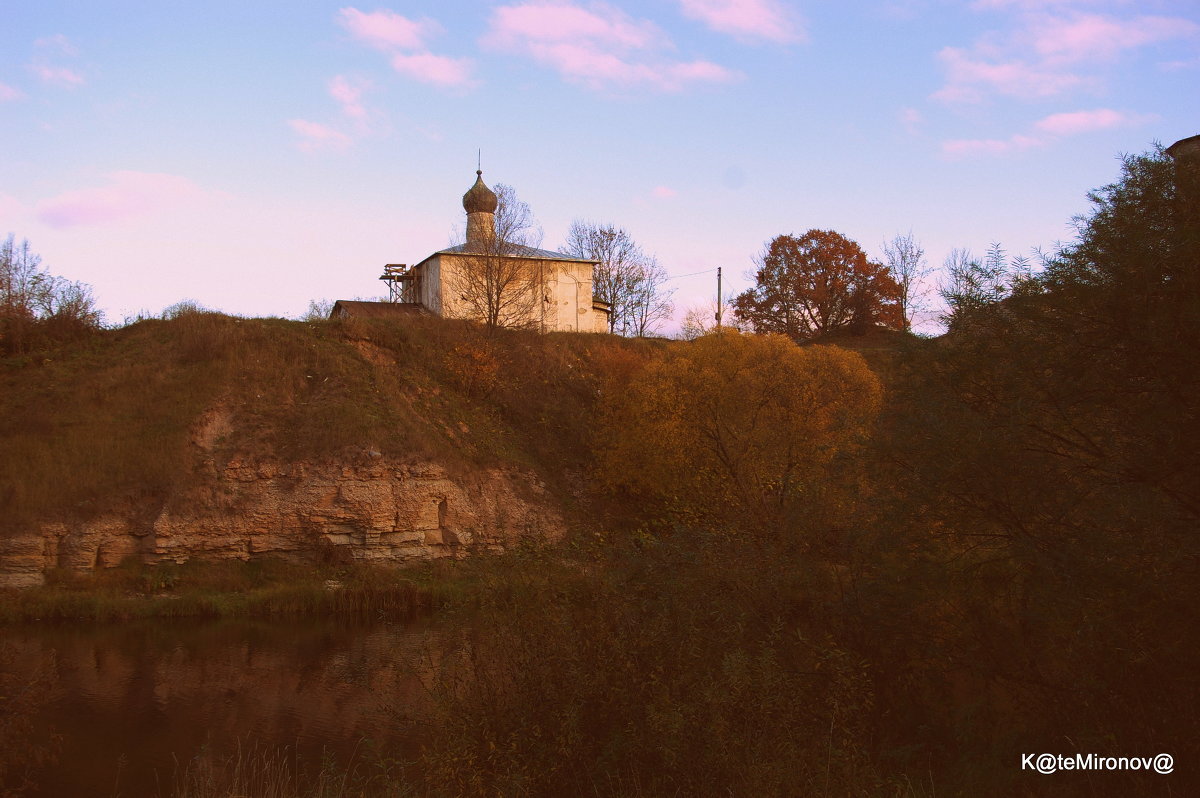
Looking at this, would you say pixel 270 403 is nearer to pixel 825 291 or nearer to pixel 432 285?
pixel 432 285

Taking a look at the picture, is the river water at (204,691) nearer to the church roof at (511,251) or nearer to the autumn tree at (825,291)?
the church roof at (511,251)

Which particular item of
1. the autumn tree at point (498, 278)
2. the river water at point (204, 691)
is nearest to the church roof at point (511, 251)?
the autumn tree at point (498, 278)

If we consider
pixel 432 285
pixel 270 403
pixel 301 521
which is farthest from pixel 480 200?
pixel 301 521

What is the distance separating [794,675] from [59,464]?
23079 millimetres

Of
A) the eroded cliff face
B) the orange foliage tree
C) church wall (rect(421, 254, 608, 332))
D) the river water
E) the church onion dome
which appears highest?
the church onion dome

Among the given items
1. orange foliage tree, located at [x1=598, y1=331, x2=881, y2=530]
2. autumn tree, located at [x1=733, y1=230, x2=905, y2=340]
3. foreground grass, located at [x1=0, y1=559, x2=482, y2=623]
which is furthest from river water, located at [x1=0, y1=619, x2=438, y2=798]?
autumn tree, located at [x1=733, y1=230, x2=905, y2=340]

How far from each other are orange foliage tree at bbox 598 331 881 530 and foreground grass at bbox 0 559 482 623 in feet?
24.6

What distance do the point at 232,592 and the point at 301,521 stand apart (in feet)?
10.2

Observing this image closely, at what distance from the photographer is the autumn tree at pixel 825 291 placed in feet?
167

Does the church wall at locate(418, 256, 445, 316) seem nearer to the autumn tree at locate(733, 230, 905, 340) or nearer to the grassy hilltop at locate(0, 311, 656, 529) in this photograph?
the grassy hilltop at locate(0, 311, 656, 529)

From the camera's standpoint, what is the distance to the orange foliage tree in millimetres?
24547

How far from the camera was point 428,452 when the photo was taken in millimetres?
28781

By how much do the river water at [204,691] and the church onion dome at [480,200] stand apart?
23.4m

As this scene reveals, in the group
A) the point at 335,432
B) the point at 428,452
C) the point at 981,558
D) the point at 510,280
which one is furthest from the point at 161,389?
the point at 981,558
